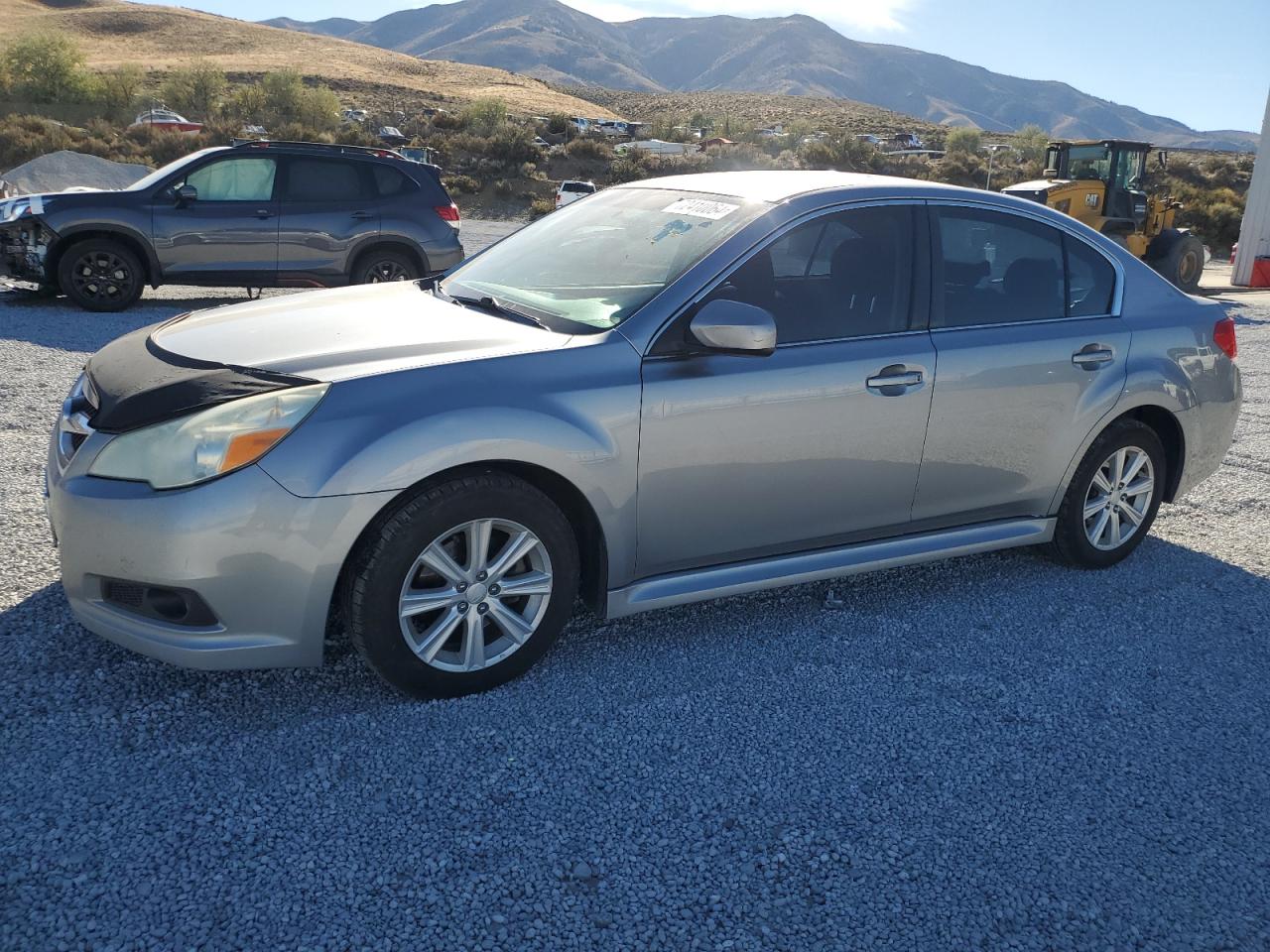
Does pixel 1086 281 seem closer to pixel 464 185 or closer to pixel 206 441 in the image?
pixel 206 441

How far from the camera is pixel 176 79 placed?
5147 cm

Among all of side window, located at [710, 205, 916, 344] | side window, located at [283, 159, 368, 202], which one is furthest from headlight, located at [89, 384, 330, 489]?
side window, located at [283, 159, 368, 202]

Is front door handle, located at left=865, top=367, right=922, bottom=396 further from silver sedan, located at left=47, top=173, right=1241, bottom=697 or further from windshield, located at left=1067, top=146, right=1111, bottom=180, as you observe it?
windshield, located at left=1067, top=146, right=1111, bottom=180

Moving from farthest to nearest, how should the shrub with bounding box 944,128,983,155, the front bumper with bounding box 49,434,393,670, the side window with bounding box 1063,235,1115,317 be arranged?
the shrub with bounding box 944,128,983,155, the side window with bounding box 1063,235,1115,317, the front bumper with bounding box 49,434,393,670

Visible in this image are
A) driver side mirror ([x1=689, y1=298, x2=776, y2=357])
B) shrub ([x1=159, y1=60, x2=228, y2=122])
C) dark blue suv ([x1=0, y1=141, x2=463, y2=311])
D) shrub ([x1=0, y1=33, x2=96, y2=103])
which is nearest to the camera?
A: driver side mirror ([x1=689, y1=298, x2=776, y2=357])

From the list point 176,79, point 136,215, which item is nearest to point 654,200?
point 136,215

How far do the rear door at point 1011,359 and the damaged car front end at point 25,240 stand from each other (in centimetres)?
900

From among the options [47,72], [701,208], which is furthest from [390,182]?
[47,72]

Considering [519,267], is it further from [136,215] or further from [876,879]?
[136,215]

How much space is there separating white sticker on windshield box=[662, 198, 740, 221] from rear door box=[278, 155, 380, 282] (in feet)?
24.1

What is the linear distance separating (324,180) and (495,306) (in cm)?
781

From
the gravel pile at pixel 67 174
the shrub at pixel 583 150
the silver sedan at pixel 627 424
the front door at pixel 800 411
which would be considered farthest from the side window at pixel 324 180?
the shrub at pixel 583 150

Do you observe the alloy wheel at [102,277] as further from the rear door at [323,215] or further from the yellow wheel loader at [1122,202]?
the yellow wheel loader at [1122,202]

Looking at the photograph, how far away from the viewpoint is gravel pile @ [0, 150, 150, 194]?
2241 cm
